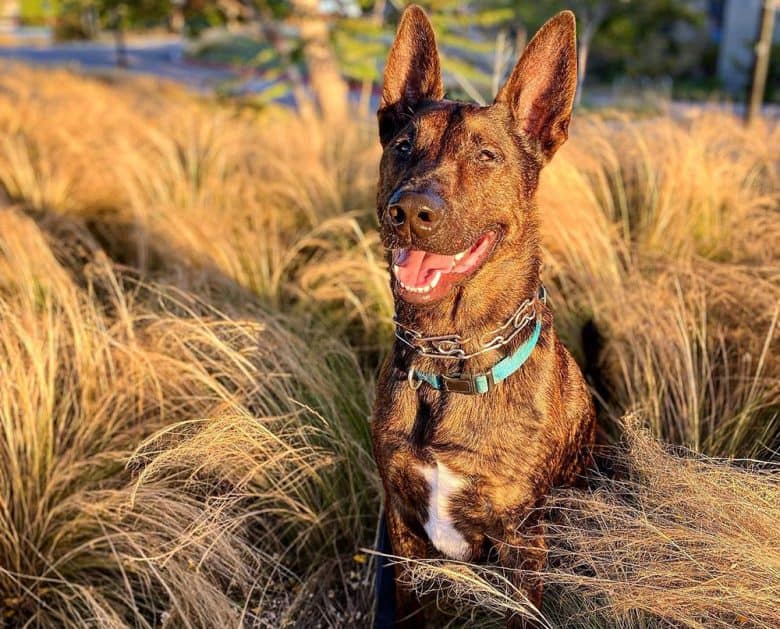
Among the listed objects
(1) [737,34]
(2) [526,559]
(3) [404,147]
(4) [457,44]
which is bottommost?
(2) [526,559]

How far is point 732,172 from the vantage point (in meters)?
4.11

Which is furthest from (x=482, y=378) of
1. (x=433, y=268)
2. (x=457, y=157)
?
(x=457, y=157)

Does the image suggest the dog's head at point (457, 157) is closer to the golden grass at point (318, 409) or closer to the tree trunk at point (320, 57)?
the golden grass at point (318, 409)

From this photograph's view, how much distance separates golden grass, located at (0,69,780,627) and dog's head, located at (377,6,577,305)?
2.37 ft

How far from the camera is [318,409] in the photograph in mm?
2775

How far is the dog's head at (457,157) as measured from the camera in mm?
1836

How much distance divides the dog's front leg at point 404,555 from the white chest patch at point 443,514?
0.07 m

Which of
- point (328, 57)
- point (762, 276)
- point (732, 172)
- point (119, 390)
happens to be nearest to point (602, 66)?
point (328, 57)

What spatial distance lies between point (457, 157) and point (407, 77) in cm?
43

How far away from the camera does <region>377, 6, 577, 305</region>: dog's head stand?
6.02ft

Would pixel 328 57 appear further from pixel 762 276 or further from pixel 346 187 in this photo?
pixel 762 276

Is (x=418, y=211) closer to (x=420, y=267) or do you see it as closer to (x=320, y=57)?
(x=420, y=267)

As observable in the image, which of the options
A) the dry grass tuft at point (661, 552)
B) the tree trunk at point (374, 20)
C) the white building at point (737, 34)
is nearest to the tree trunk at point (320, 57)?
the tree trunk at point (374, 20)

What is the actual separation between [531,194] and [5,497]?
1.98 meters
